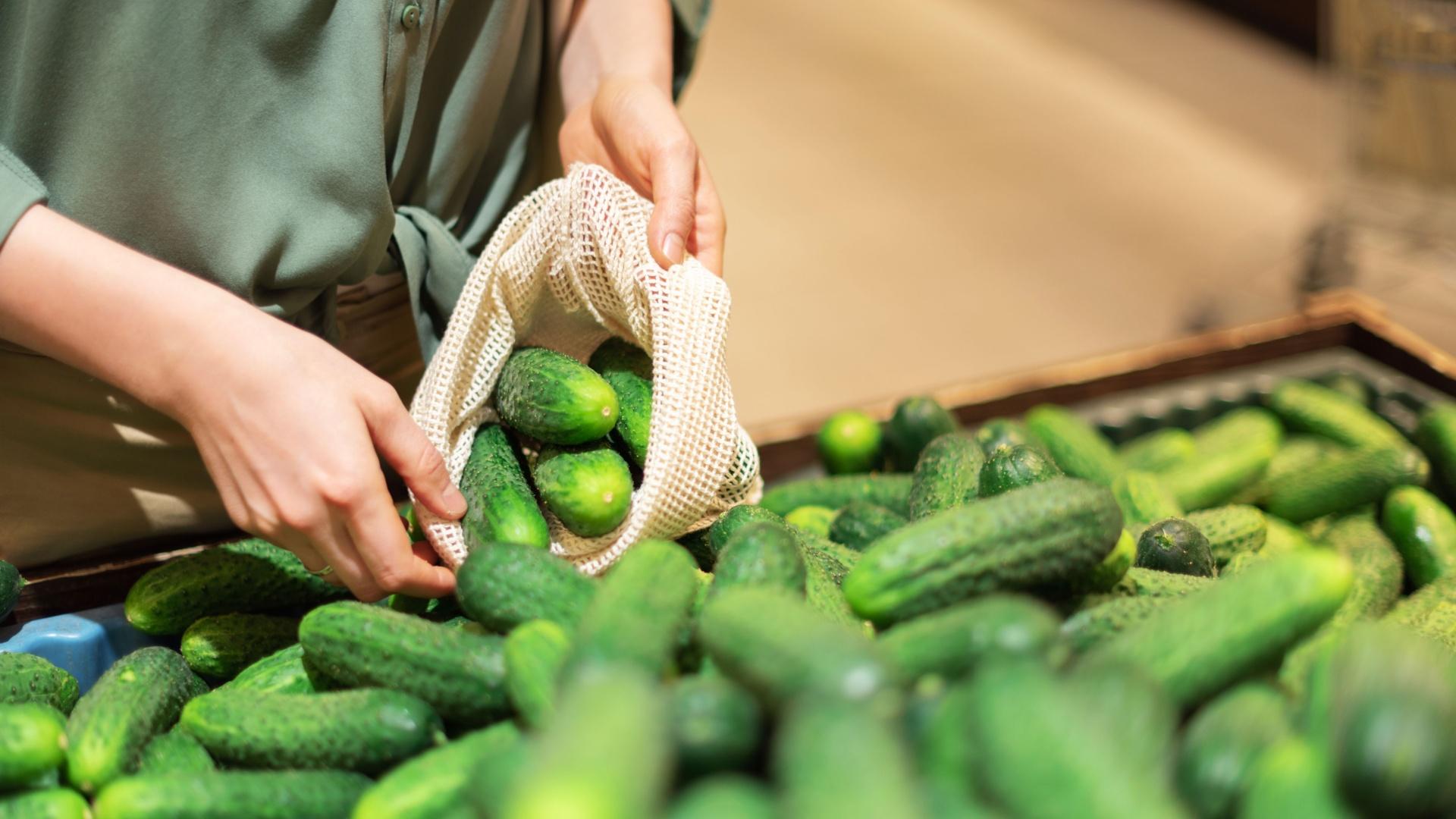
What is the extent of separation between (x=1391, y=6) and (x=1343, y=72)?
278mm

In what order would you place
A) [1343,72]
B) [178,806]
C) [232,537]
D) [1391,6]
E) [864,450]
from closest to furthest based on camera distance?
[178,806] → [232,537] → [864,450] → [1391,6] → [1343,72]

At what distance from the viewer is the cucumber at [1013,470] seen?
53.7 inches

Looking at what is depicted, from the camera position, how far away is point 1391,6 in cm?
327

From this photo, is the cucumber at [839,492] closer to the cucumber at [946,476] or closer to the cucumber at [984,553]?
the cucumber at [946,476]

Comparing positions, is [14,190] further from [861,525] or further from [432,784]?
[861,525]

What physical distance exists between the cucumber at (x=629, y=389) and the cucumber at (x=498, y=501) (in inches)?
5.4

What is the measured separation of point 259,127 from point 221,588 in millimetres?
562

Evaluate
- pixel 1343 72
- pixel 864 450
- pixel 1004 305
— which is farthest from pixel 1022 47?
pixel 864 450

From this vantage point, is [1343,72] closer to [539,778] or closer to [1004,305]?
[1004,305]

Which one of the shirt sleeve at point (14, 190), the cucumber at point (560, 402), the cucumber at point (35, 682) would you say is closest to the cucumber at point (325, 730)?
the cucumber at point (35, 682)

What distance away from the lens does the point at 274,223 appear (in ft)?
4.58

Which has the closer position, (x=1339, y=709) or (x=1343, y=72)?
(x=1339, y=709)

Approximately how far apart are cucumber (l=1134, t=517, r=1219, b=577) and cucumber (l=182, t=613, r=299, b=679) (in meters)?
1.04

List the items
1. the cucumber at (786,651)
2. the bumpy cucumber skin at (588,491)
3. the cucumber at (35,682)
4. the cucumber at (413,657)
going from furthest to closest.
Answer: the bumpy cucumber skin at (588,491) → the cucumber at (35,682) → the cucumber at (413,657) → the cucumber at (786,651)
